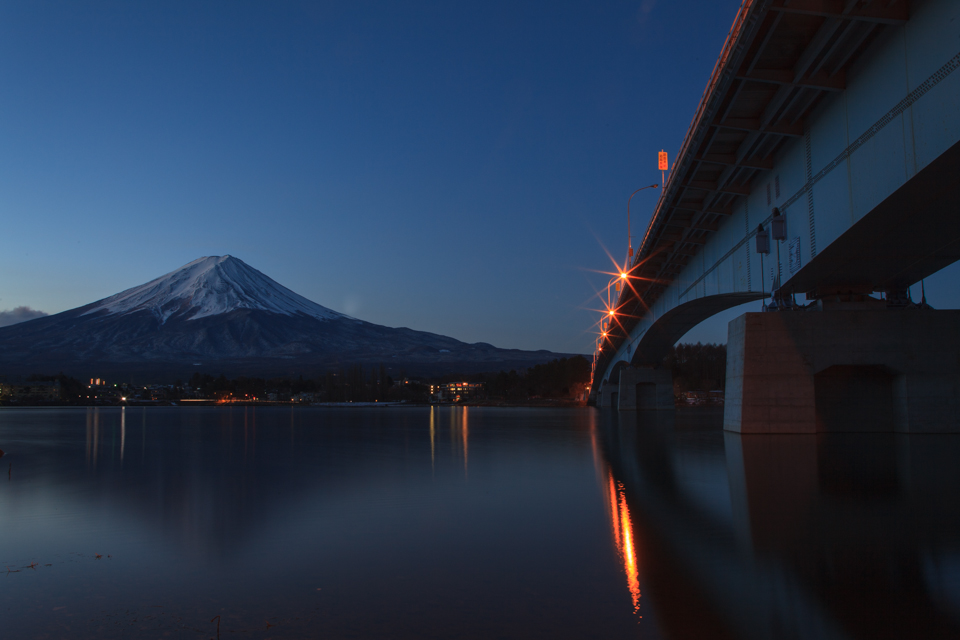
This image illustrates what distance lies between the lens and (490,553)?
8.84 m

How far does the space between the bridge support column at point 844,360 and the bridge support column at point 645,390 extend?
4952cm

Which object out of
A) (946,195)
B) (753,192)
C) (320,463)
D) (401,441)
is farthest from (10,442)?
(946,195)

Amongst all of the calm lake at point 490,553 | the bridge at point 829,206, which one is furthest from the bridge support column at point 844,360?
the calm lake at point 490,553

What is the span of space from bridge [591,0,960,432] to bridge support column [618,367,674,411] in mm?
38611

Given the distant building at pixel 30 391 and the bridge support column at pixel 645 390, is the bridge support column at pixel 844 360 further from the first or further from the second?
the distant building at pixel 30 391

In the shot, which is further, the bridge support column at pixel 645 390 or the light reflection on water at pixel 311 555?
the bridge support column at pixel 645 390

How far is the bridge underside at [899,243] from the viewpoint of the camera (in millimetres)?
15539

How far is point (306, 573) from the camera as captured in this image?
7.76 metres

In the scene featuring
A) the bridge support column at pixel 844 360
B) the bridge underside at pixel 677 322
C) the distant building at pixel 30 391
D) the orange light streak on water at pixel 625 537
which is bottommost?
the distant building at pixel 30 391

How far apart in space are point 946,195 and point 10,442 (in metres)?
37.7

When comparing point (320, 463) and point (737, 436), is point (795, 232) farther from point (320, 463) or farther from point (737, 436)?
point (320, 463)

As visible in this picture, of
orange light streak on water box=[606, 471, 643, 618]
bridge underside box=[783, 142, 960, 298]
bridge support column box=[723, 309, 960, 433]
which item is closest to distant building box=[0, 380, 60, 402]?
bridge support column box=[723, 309, 960, 433]

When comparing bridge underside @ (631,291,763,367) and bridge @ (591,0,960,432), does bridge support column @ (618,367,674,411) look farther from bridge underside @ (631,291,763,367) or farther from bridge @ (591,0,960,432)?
bridge @ (591,0,960,432)

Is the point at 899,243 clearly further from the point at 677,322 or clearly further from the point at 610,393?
the point at 610,393
